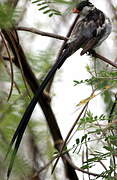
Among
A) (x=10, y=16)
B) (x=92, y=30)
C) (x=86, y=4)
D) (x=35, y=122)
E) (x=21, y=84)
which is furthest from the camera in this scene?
(x=86, y=4)

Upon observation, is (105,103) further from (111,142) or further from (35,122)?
(111,142)

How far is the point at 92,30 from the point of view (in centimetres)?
268

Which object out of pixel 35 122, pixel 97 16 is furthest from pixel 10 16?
pixel 97 16

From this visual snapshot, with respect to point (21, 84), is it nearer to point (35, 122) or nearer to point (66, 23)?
point (35, 122)

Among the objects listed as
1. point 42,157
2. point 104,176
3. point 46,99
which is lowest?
point 42,157

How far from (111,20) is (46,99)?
976mm

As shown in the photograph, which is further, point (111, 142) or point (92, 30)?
point (92, 30)

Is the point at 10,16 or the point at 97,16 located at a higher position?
the point at 10,16

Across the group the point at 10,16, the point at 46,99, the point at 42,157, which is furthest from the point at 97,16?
the point at 10,16

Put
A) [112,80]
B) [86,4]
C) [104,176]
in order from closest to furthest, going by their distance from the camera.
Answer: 1. [104,176]
2. [112,80]
3. [86,4]

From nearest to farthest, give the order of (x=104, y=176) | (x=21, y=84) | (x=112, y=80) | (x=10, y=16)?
(x=10, y=16) → (x=104, y=176) → (x=112, y=80) → (x=21, y=84)

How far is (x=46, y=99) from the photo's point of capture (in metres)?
2.13

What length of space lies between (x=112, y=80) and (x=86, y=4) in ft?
5.20

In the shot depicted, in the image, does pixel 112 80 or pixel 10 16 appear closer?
pixel 10 16
